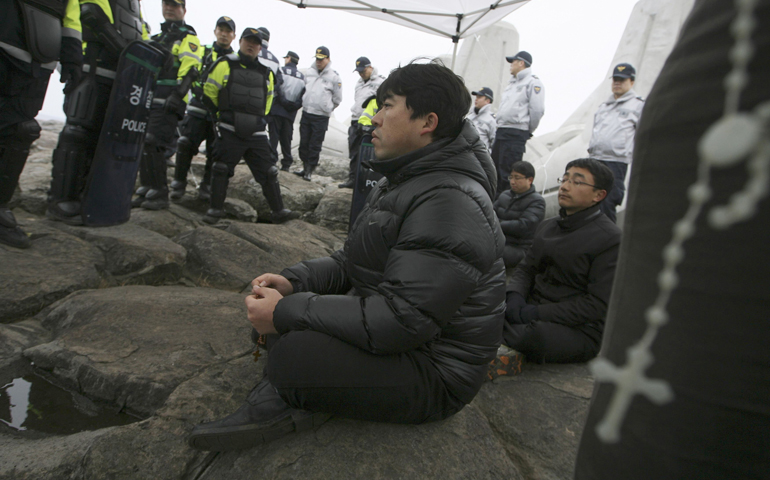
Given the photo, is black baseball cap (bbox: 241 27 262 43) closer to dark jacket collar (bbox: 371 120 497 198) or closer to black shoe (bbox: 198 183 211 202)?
black shoe (bbox: 198 183 211 202)

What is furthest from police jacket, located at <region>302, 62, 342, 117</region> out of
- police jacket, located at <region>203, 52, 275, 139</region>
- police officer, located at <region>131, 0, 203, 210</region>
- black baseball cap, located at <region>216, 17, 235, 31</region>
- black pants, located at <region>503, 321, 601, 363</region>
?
black pants, located at <region>503, 321, 601, 363</region>

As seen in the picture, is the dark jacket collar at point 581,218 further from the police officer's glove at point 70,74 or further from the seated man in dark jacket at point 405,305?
the police officer's glove at point 70,74

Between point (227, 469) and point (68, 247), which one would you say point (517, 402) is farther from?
point (68, 247)

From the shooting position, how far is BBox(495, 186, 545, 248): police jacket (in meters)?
4.15

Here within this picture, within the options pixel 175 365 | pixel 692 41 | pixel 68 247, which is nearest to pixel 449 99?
pixel 692 41

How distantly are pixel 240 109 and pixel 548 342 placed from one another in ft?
11.5

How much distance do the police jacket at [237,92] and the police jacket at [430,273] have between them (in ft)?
10.1

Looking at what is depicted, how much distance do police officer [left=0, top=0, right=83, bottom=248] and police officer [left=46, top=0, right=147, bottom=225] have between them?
0.28 metres

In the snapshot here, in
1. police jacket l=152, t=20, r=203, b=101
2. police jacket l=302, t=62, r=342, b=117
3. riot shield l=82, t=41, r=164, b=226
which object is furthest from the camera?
police jacket l=302, t=62, r=342, b=117

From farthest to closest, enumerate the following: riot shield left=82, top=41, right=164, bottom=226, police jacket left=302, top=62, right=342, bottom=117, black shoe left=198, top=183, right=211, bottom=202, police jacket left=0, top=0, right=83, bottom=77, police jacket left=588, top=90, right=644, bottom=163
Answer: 1. police jacket left=302, top=62, right=342, bottom=117
2. black shoe left=198, top=183, right=211, bottom=202
3. police jacket left=588, top=90, right=644, bottom=163
4. riot shield left=82, top=41, right=164, bottom=226
5. police jacket left=0, top=0, right=83, bottom=77

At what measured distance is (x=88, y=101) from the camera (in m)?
3.23

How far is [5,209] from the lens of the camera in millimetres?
2746

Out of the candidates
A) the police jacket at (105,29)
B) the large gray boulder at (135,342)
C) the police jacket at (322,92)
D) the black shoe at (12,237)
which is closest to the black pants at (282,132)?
the police jacket at (322,92)

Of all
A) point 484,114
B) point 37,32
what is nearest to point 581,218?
point 37,32
